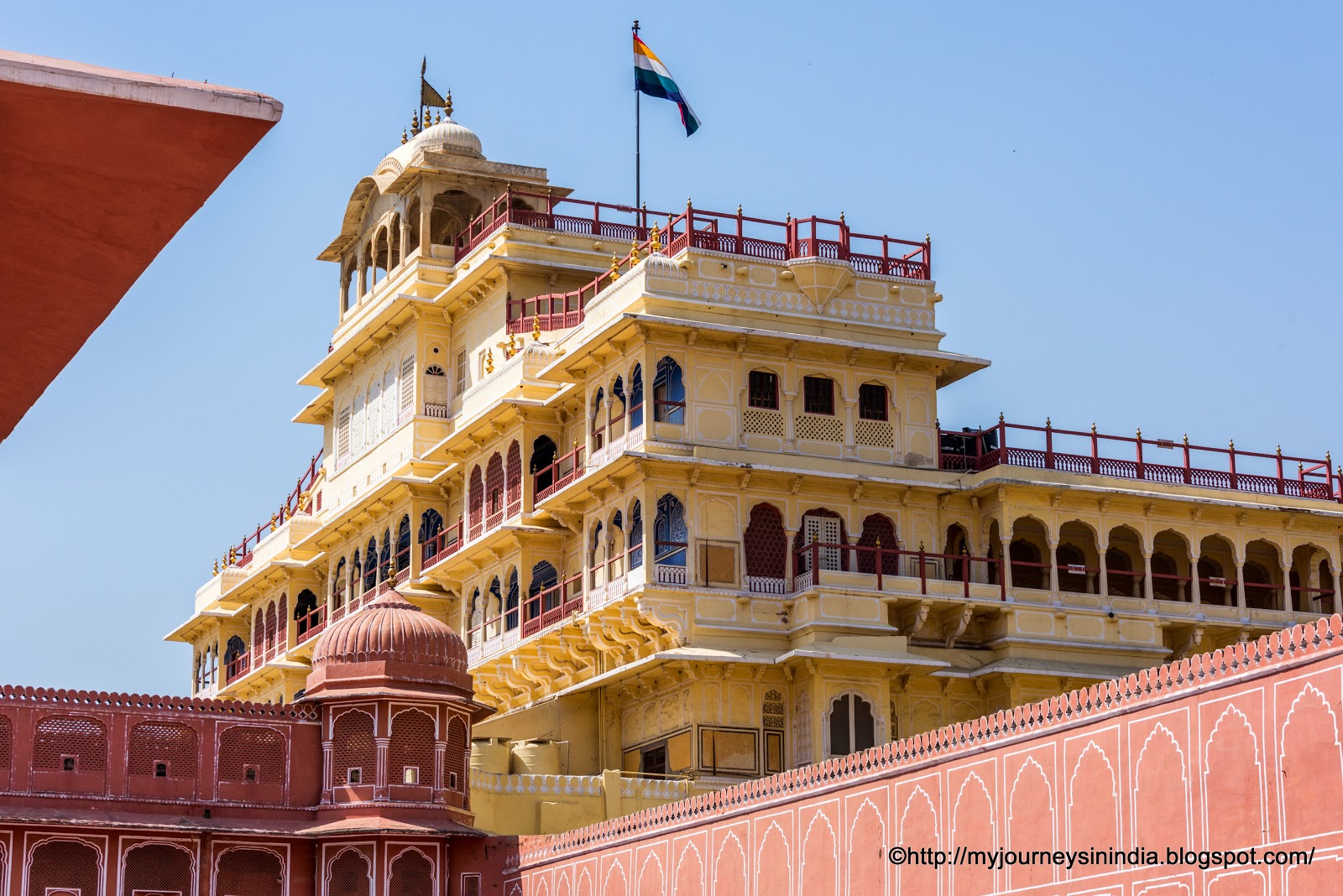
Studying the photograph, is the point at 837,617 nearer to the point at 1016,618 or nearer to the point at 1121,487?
the point at 1016,618

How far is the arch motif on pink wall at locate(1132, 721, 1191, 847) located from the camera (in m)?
20.7

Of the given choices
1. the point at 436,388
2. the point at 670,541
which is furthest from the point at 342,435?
the point at 670,541

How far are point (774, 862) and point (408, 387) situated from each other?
2150cm

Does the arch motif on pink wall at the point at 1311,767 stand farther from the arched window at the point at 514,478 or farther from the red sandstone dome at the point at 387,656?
the arched window at the point at 514,478

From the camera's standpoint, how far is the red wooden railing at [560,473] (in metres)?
40.2

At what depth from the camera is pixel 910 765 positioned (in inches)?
999

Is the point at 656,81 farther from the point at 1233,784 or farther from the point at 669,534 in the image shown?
the point at 1233,784

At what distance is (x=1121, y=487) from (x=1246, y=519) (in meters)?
2.96

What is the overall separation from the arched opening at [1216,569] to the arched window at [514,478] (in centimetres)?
1371

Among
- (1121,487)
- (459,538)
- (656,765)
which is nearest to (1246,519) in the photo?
(1121,487)

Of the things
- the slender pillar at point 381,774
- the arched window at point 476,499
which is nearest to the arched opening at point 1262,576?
the arched window at point 476,499

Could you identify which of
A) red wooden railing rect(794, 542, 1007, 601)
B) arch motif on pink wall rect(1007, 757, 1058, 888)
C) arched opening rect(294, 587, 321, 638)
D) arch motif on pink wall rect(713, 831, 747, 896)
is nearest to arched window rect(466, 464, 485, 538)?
red wooden railing rect(794, 542, 1007, 601)

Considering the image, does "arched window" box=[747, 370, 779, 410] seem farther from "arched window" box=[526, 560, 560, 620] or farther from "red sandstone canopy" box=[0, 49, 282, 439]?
"red sandstone canopy" box=[0, 49, 282, 439]

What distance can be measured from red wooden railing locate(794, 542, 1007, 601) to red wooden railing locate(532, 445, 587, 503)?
4595 mm
